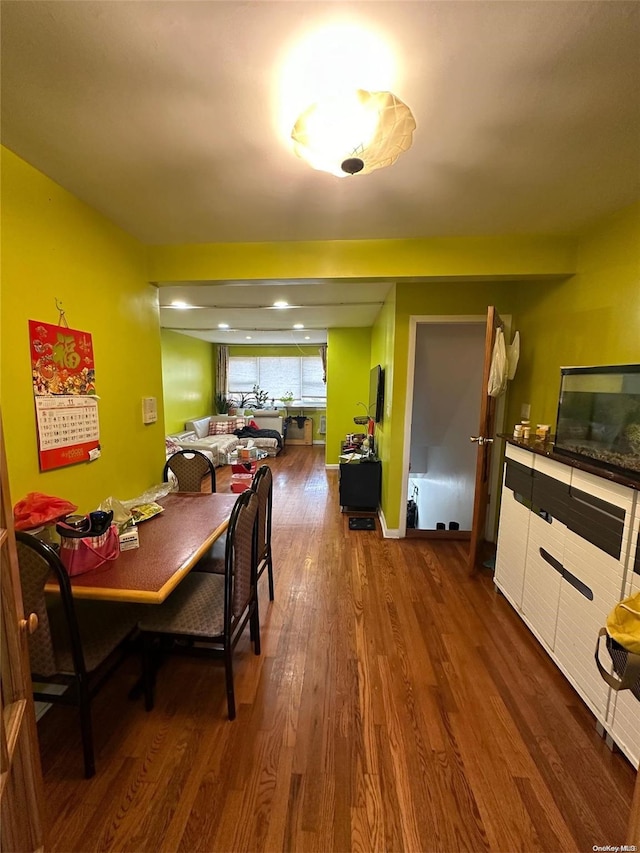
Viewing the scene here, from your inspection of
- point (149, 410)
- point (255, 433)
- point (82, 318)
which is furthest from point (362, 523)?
point (255, 433)

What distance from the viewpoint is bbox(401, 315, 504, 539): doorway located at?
123 inches

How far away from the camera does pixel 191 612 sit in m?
1.53

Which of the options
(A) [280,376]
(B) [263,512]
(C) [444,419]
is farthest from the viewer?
(A) [280,376]

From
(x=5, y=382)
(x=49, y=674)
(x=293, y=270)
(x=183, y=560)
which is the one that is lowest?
(x=49, y=674)

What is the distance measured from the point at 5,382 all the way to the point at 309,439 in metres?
6.58

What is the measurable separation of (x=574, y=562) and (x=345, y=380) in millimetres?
4408

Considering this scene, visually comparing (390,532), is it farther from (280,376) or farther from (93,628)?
(280,376)

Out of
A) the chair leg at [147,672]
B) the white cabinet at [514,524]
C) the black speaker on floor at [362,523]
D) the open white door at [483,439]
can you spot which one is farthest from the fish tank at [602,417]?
the chair leg at [147,672]

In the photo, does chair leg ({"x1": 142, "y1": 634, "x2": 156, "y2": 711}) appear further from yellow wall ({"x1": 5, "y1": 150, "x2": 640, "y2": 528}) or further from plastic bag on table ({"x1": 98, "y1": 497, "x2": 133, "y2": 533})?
yellow wall ({"x1": 5, "y1": 150, "x2": 640, "y2": 528})

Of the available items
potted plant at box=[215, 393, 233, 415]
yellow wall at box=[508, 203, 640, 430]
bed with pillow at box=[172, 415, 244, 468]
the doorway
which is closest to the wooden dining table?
the doorway

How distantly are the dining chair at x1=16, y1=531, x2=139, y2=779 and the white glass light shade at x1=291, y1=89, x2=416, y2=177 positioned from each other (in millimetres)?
1631

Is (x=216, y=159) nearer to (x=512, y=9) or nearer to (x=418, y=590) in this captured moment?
(x=512, y=9)

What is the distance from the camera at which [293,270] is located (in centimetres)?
226

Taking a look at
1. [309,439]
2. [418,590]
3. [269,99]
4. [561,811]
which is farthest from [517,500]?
[309,439]
